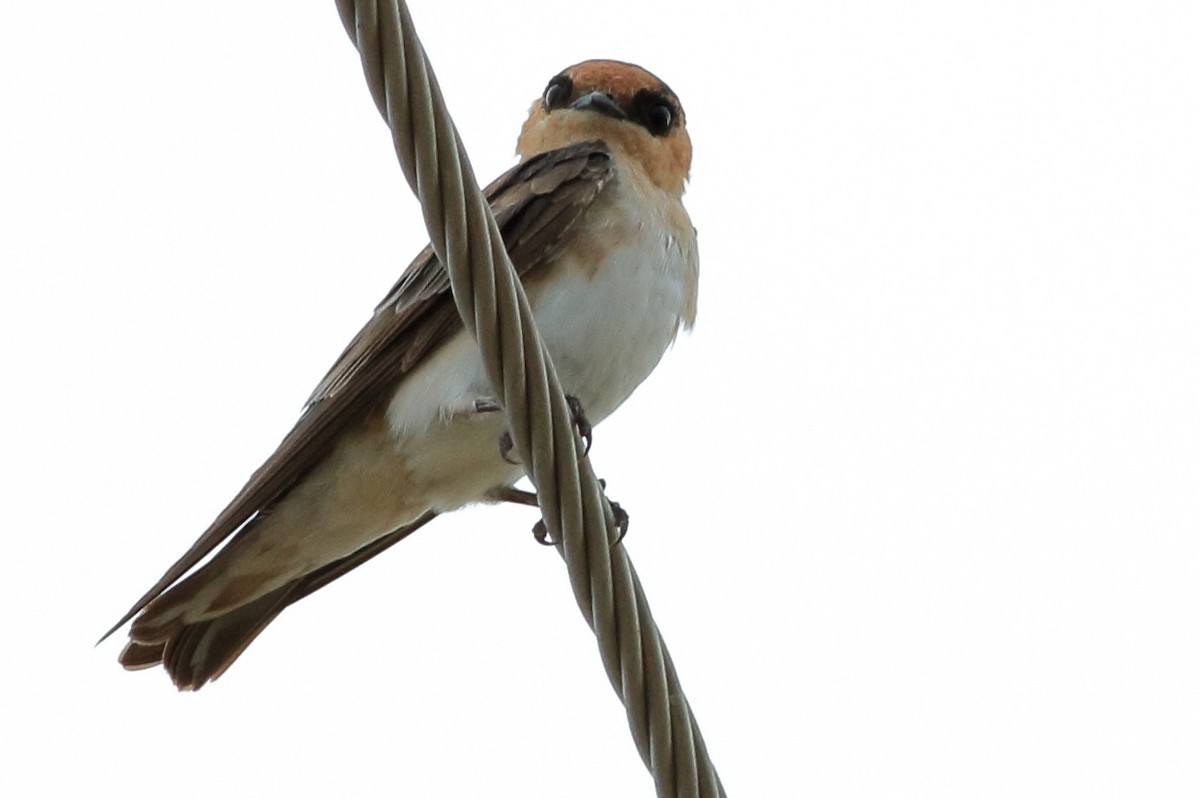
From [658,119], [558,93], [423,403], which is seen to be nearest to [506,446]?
[423,403]

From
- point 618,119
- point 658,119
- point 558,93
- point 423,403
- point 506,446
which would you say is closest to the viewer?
point 506,446

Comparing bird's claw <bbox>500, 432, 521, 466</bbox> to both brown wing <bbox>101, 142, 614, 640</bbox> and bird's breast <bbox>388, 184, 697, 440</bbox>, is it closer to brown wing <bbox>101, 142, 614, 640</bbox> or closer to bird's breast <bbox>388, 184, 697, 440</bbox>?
bird's breast <bbox>388, 184, 697, 440</bbox>

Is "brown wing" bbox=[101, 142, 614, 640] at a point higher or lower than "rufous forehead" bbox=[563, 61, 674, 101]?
lower

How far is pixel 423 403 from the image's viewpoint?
539cm

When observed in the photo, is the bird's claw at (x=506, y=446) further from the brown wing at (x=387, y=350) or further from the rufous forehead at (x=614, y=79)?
the rufous forehead at (x=614, y=79)

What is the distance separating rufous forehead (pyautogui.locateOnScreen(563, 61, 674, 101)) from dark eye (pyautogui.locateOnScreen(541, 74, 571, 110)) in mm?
26

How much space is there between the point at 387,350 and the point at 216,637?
109 cm

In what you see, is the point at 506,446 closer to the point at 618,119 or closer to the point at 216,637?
the point at 216,637

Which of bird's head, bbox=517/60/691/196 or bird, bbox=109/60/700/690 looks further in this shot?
bird's head, bbox=517/60/691/196

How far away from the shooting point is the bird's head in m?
6.54

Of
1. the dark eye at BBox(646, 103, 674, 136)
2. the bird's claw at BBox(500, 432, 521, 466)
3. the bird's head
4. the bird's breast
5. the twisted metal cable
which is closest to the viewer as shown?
the twisted metal cable

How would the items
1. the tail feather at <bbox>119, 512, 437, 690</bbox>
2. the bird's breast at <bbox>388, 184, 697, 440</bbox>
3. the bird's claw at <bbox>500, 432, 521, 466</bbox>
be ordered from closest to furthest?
the bird's claw at <bbox>500, 432, 521, 466</bbox>, the bird's breast at <bbox>388, 184, 697, 440</bbox>, the tail feather at <bbox>119, 512, 437, 690</bbox>

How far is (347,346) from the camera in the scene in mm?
5828

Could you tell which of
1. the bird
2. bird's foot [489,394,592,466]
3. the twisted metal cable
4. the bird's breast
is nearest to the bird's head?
the bird
